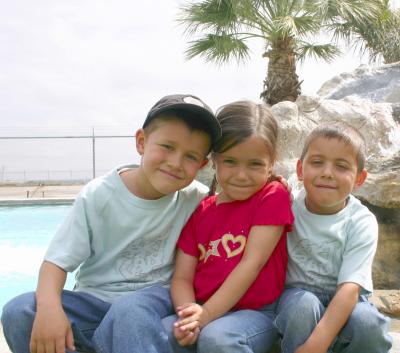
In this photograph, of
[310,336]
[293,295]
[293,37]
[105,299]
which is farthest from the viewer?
[293,37]

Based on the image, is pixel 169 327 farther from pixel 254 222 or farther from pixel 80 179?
pixel 80 179

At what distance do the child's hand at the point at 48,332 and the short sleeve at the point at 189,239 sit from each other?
0.46 m

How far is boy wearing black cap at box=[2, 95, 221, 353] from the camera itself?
5.08 ft

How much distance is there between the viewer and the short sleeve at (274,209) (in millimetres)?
1630

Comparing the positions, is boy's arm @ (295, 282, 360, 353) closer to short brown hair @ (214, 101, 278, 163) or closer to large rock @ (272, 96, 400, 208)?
short brown hair @ (214, 101, 278, 163)

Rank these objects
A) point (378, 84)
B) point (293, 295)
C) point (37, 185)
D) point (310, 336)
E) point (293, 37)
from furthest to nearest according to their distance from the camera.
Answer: point (37, 185), point (293, 37), point (378, 84), point (293, 295), point (310, 336)

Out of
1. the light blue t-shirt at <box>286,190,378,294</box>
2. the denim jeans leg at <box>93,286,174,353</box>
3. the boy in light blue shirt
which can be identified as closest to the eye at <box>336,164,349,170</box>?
the boy in light blue shirt

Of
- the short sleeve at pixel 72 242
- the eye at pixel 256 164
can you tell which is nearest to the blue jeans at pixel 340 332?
the eye at pixel 256 164

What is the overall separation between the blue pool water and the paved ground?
0.18m

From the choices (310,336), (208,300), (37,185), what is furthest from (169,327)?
(37,185)

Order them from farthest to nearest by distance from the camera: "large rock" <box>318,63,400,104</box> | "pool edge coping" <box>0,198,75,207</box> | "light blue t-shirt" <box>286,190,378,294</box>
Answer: "pool edge coping" <box>0,198,75,207</box>
"large rock" <box>318,63,400,104</box>
"light blue t-shirt" <box>286,190,378,294</box>

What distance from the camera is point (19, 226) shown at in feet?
28.8

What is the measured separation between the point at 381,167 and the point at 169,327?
96.4 inches

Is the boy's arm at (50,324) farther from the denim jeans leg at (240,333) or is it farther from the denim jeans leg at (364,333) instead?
the denim jeans leg at (364,333)
